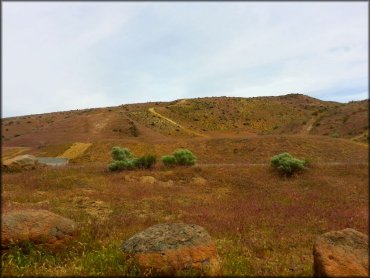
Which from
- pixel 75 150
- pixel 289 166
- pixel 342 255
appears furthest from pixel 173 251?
pixel 75 150

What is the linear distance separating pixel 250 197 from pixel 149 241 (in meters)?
13.9

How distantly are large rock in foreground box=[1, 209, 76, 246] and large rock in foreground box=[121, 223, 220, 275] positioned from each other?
2.23 meters

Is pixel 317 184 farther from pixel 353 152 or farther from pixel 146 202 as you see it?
pixel 353 152

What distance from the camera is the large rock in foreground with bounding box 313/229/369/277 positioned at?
22.8 ft

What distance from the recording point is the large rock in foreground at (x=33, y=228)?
29.8ft

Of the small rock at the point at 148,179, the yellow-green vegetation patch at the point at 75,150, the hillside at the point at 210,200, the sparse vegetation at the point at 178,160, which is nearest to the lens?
the hillside at the point at 210,200

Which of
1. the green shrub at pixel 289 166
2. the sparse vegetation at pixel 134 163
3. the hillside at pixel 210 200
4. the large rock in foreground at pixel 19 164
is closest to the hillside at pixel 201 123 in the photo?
the hillside at pixel 210 200

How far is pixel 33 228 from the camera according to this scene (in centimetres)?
934

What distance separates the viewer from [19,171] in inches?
1174

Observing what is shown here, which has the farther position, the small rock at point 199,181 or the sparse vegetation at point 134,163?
the sparse vegetation at point 134,163

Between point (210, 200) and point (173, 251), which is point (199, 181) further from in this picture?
point (173, 251)

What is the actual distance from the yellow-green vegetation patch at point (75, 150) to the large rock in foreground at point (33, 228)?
1443 inches

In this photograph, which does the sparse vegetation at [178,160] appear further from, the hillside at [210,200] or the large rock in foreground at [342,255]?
the large rock in foreground at [342,255]

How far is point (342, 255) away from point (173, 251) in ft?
10.1
